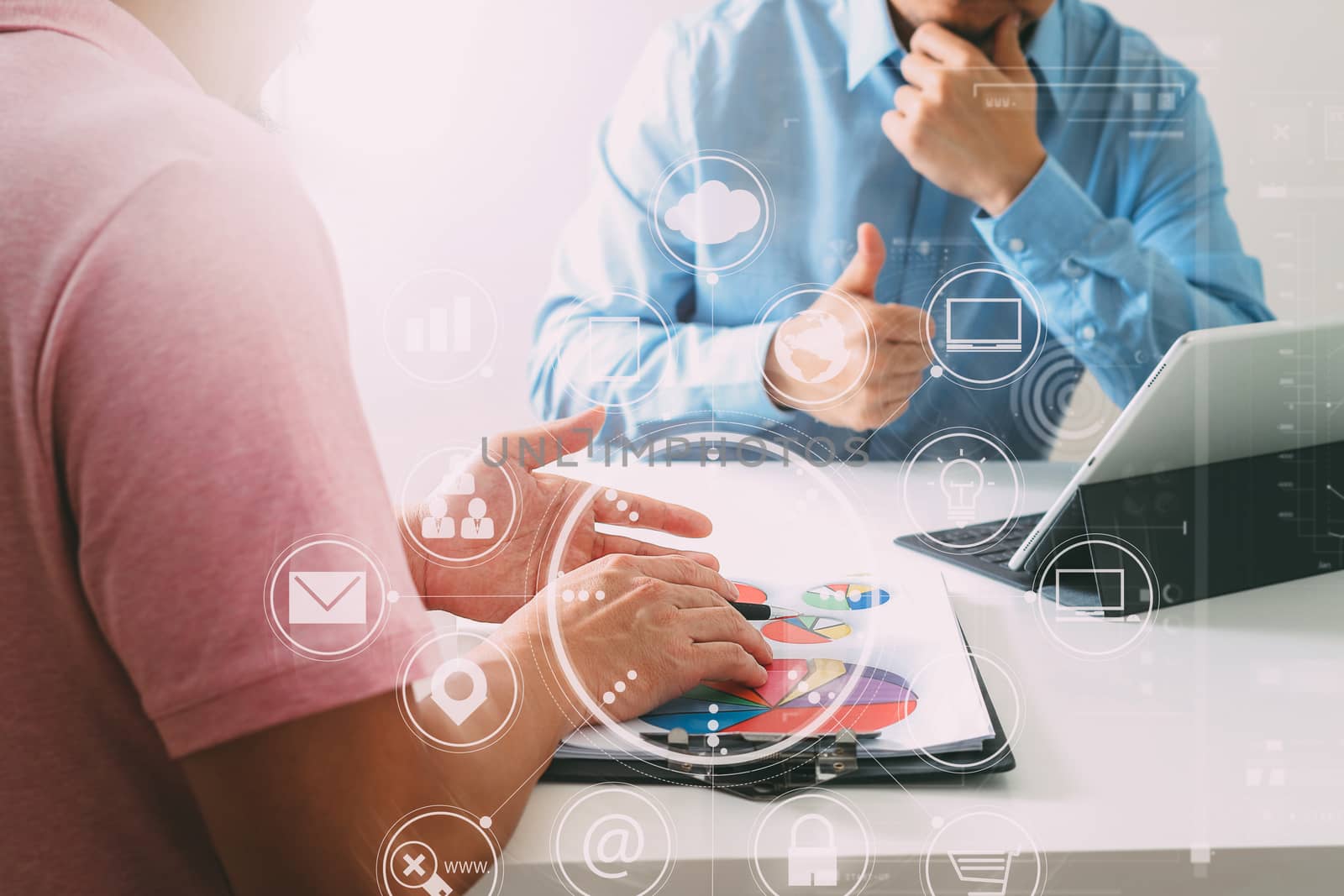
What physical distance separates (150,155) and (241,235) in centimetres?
4

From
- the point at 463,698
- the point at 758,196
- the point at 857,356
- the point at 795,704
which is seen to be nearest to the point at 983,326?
the point at 857,356

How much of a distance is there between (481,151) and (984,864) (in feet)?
1.71

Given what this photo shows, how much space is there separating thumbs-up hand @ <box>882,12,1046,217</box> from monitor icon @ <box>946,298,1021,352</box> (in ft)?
0.41

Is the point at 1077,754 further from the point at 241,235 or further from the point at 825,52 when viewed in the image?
the point at 825,52

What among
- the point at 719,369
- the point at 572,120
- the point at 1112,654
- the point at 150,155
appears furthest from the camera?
the point at 572,120

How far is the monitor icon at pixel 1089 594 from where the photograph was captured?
1.60ft

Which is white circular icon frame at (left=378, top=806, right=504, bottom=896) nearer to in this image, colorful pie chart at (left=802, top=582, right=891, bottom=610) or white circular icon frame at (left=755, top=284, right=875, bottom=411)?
colorful pie chart at (left=802, top=582, right=891, bottom=610)

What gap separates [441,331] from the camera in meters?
0.48

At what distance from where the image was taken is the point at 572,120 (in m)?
0.68

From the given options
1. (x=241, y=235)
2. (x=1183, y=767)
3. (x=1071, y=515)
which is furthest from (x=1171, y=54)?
(x=241, y=235)

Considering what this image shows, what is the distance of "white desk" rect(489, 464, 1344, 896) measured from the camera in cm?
34

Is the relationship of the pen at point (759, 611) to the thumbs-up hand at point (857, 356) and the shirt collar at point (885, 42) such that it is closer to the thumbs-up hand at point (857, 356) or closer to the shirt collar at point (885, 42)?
the thumbs-up hand at point (857, 356)

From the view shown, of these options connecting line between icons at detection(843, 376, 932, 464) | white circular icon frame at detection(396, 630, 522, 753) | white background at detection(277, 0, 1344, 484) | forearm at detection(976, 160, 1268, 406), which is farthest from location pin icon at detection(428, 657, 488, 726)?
forearm at detection(976, 160, 1268, 406)

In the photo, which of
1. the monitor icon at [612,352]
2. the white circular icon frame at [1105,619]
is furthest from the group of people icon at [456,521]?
the white circular icon frame at [1105,619]
